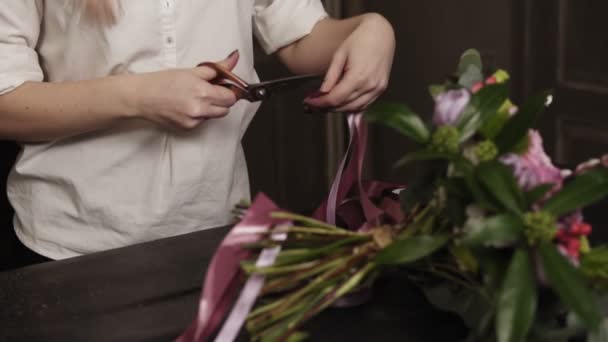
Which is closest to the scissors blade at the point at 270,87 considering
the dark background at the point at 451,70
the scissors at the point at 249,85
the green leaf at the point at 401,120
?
the scissors at the point at 249,85

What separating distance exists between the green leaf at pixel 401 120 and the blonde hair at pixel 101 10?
509 mm

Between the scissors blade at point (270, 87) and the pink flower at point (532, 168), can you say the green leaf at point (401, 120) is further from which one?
the scissors blade at point (270, 87)

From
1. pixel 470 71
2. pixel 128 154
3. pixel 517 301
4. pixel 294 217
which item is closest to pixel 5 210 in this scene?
pixel 128 154

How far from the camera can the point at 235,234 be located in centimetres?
82

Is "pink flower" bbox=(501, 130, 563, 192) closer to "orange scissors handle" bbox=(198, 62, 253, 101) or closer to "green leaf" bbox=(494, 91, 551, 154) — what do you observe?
"green leaf" bbox=(494, 91, 551, 154)

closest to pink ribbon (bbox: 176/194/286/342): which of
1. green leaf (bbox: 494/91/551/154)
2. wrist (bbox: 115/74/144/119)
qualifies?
green leaf (bbox: 494/91/551/154)

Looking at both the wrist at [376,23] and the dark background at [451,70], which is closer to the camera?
the wrist at [376,23]

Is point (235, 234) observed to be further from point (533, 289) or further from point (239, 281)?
point (533, 289)

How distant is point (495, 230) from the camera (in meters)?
0.71

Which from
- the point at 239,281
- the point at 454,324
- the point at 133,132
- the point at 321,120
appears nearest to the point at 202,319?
the point at 239,281

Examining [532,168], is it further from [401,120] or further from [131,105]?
[131,105]

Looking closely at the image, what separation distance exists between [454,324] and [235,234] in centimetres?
23

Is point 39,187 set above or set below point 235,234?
below

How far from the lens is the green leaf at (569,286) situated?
26.4 inches
